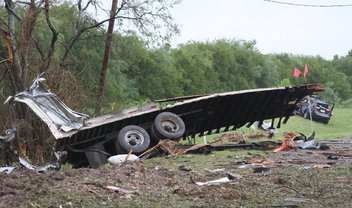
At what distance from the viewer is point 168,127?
13.9 m

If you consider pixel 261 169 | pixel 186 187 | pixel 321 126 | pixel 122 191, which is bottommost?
pixel 321 126

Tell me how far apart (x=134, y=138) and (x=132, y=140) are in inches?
3.9

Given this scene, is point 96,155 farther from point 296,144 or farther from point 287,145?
point 296,144

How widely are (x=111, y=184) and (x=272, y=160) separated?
4.96 meters

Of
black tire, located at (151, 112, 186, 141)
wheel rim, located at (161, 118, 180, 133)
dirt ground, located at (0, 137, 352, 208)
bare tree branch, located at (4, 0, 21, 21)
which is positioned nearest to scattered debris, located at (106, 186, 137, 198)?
dirt ground, located at (0, 137, 352, 208)

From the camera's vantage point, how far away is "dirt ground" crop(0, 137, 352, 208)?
678cm

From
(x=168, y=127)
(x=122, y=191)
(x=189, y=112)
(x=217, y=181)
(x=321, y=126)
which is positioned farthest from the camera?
(x=321, y=126)

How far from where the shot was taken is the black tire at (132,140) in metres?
12.9

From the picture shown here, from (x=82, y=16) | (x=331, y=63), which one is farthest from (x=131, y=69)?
(x=331, y=63)

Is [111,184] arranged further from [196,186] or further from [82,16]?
[82,16]

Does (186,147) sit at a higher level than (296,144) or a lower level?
higher

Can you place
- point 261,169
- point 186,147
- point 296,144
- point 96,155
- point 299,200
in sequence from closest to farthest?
point 299,200 → point 261,169 → point 96,155 → point 186,147 → point 296,144

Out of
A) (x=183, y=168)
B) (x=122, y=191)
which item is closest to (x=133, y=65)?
(x=183, y=168)

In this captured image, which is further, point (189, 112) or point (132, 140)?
point (189, 112)
